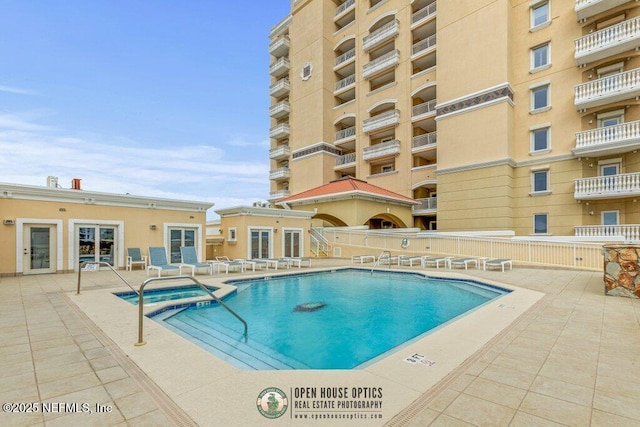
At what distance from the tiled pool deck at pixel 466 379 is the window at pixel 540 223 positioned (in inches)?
513

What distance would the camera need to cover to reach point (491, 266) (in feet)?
43.0

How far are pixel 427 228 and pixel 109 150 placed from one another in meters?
24.1

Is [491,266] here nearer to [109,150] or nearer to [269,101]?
[109,150]

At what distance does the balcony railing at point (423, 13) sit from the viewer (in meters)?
21.8

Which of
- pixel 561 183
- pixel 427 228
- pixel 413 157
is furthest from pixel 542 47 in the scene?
pixel 427 228

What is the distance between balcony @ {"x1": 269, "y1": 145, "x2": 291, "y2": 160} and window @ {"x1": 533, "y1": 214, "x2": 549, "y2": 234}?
21.6 meters

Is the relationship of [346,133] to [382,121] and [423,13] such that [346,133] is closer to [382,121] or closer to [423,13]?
[382,121]

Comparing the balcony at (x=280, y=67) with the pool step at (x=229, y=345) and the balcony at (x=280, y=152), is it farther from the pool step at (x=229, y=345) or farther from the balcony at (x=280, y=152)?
the pool step at (x=229, y=345)

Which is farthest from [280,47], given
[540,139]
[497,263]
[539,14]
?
[497,263]

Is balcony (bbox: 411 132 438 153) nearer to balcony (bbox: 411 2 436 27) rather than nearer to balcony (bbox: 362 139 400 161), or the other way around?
balcony (bbox: 362 139 400 161)

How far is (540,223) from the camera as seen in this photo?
16625mm

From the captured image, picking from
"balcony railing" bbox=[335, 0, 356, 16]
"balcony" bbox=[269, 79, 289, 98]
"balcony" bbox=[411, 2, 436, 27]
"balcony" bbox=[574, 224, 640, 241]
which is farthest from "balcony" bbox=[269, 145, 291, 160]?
"balcony" bbox=[574, 224, 640, 241]

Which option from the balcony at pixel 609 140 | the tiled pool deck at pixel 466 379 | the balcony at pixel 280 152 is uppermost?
the balcony at pixel 280 152

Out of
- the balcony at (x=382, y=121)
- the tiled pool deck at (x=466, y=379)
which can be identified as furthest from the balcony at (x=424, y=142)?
the tiled pool deck at (x=466, y=379)
